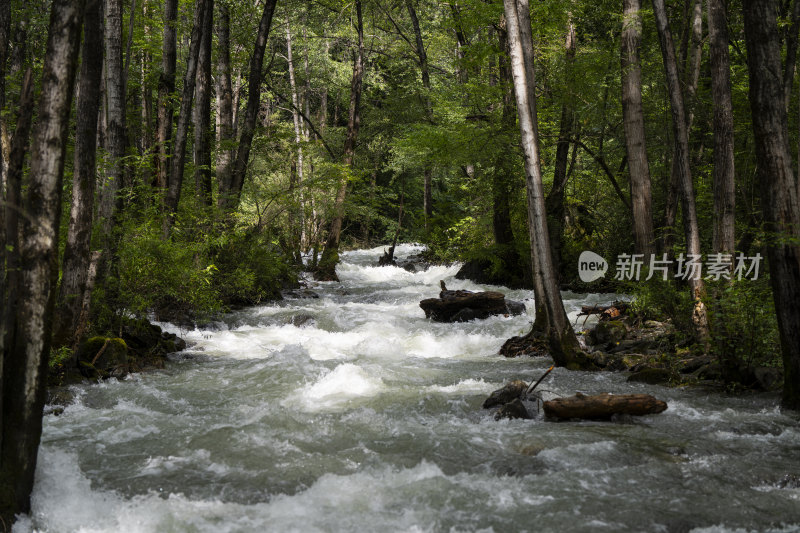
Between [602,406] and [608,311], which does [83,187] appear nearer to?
[602,406]

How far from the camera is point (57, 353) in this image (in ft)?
24.3

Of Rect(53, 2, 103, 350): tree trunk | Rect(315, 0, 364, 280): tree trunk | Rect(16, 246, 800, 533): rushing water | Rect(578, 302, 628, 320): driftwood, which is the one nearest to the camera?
Rect(16, 246, 800, 533): rushing water

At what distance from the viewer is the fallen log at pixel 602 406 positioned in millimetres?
6645

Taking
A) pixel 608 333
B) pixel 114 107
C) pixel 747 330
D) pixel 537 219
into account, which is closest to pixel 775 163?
pixel 747 330

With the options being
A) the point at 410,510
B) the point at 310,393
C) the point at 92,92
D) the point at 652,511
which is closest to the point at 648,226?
the point at 310,393

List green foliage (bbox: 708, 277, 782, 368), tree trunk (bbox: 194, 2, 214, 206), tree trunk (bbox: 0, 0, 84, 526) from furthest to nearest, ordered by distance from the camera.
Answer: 1. tree trunk (bbox: 194, 2, 214, 206)
2. green foliage (bbox: 708, 277, 782, 368)
3. tree trunk (bbox: 0, 0, 84, 526)

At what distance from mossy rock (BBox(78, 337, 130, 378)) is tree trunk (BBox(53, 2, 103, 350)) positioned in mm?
270

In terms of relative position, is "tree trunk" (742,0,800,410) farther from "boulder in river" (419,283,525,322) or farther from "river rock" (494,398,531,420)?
"boulder in river" (419,283,525,322)

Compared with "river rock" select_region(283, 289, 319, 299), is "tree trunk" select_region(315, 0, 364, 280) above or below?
above

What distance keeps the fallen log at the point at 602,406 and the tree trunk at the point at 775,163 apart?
1511mm

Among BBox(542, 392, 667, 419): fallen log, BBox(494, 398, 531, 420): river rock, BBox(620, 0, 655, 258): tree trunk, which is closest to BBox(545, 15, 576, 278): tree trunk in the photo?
BBox(620, 0, 655, 258): tree trunk

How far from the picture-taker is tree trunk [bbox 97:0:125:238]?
9.12 meters

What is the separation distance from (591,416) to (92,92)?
20.3ft

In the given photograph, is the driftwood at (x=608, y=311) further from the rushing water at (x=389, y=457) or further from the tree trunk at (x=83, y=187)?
the tree trunk at (x=83, y=187)
